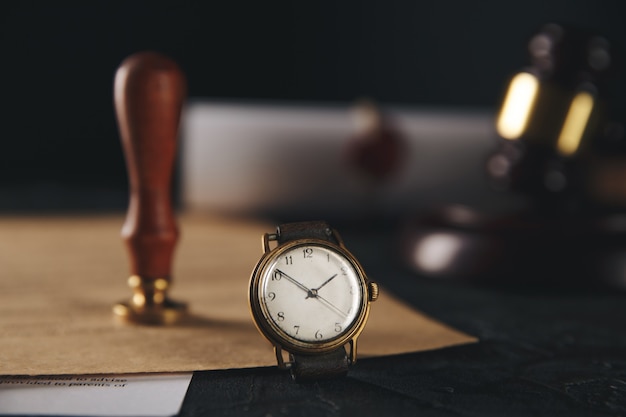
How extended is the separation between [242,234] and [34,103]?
853 millimetres

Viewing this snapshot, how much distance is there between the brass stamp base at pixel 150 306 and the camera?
2.39 ft

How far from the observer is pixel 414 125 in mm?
1557

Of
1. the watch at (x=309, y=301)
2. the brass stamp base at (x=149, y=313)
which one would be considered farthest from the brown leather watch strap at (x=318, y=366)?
the brass stamp base at (x=149, y=313)

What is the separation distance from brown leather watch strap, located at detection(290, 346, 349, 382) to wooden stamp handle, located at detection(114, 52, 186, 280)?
0.25 metres

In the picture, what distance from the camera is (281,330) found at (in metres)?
0.57

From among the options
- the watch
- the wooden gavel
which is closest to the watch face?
the watch

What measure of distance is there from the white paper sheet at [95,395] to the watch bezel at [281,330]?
8 centimetres

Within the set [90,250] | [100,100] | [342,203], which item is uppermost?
[100,100]

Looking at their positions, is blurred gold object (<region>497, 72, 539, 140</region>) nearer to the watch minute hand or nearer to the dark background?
the watch minute hand

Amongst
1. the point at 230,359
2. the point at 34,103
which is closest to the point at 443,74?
the point at 34,103

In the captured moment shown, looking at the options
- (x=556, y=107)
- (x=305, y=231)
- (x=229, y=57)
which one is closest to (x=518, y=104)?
(x=556, y=107)

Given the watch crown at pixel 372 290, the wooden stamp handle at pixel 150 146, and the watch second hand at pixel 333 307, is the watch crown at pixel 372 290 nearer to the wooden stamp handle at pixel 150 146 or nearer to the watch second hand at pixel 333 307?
the watch second hand at pixel 333 307

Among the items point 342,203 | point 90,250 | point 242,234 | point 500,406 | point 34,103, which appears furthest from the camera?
point 34,103

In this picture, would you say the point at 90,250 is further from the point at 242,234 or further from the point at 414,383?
the point at 414,383
